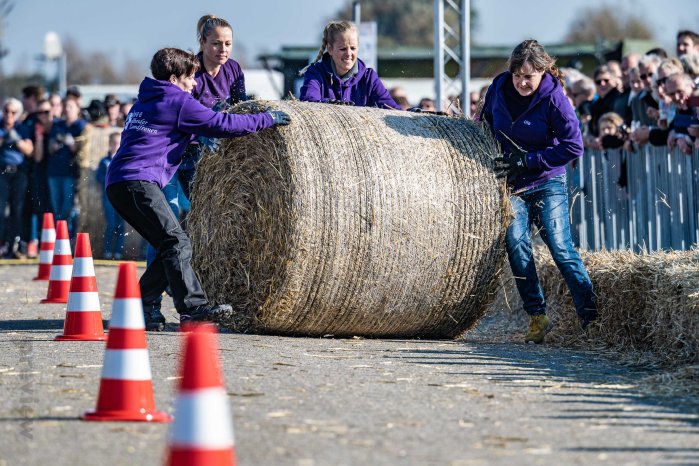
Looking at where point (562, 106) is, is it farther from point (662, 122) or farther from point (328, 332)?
point (662, 122)

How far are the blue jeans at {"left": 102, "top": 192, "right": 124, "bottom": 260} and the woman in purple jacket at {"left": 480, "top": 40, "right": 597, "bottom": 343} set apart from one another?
10.9m

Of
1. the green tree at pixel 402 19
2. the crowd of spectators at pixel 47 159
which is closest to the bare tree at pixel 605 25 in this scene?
the green tree at pixel 402 19

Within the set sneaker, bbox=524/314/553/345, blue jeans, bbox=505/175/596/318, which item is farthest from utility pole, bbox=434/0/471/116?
sneaker, bbox=524/314/553/345

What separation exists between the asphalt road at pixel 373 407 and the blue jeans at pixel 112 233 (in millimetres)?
10746

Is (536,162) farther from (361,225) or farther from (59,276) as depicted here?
(59,276)

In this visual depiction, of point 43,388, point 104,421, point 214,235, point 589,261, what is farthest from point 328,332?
point 104,421

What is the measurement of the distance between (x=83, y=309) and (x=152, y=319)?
795 millimetres

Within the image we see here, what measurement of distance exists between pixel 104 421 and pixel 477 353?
11.0 ft

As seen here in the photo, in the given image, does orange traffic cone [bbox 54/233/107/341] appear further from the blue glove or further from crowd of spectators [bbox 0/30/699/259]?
crowd of spectators [bbox 0/30/699/259]

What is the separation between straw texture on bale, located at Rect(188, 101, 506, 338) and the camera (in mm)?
9164

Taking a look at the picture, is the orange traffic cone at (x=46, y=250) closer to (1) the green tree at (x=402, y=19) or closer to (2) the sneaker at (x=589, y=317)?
(2) the sneaker at (x=589, y=317)

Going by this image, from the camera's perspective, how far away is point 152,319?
32.4 feet

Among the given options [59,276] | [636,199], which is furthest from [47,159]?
[636,199]

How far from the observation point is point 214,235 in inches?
400
